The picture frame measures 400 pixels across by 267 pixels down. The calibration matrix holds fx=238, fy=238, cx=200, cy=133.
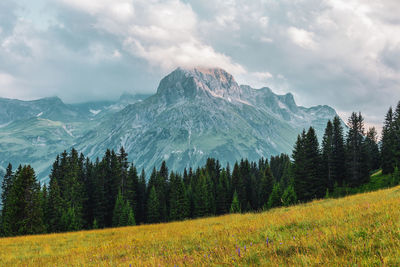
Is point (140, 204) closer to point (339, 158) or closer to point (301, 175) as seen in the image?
point (301, 175)

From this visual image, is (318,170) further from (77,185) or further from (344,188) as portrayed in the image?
(77,185)

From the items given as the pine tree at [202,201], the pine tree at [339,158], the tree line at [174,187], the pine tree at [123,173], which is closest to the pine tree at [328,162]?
the tree line at [174,187]

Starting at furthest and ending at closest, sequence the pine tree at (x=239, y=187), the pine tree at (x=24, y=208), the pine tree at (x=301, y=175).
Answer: the pine tree at (x=239, y=187) → the pine tree at (x=301, y=175) → the pine tree at (x=24, y=208)

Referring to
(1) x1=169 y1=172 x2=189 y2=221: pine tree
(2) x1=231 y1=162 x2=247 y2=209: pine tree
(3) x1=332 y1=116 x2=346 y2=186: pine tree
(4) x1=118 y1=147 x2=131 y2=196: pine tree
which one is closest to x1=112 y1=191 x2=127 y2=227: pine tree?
(4) x1=118 y1=147 x2=131 y2=196: pine tree

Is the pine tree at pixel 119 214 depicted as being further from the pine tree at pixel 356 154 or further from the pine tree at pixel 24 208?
the pine tree at pixel 356 154

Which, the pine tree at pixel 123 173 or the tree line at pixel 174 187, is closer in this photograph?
the tree line at pixel 174 187

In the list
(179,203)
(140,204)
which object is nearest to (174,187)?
(179,203)

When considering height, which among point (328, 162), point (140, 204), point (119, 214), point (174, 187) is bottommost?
point (140, 204)

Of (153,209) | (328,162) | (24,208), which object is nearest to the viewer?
(24,208)

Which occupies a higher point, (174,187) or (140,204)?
(174,187)

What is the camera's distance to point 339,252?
14.5ft

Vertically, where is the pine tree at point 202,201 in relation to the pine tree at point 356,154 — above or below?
below

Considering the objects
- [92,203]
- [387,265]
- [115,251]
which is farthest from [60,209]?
[387,265]

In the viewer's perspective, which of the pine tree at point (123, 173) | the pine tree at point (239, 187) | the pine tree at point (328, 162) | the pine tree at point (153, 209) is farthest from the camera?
the pine tree at point (239, 187)
